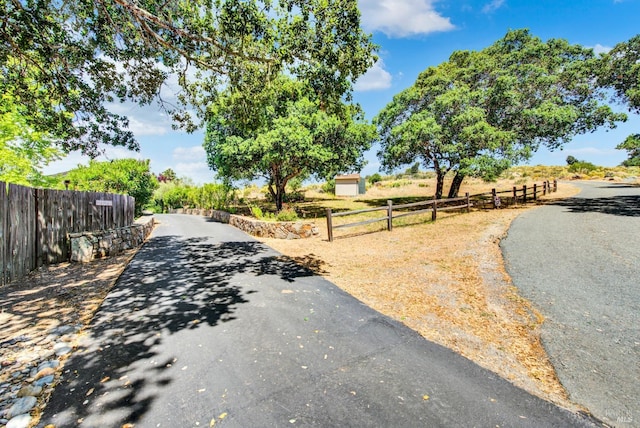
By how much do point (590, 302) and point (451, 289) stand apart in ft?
7.05

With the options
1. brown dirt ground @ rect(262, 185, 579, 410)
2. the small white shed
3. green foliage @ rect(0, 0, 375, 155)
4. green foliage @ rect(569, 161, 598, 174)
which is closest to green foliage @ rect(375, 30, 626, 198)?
brown dirt ground @ rect(262, 185, 579, 410)

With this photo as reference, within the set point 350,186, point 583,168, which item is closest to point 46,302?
point 350,186

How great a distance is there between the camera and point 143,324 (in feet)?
14.3

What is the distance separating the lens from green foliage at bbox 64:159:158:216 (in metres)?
17.6

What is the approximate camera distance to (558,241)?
8.36 m

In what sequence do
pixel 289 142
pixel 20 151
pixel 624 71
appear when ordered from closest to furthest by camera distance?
pixel 20 151, pixel 624 71, pixel 289 142

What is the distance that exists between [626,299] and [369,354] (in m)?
4.75

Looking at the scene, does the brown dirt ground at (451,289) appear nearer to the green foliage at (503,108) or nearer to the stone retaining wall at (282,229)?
the stone retaining wall at (282,229)

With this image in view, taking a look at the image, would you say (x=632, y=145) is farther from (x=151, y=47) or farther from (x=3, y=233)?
(x=3, y=233)

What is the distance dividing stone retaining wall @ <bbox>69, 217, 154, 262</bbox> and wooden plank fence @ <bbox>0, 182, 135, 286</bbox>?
0.31 metres

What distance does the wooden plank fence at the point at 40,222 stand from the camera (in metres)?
6.04

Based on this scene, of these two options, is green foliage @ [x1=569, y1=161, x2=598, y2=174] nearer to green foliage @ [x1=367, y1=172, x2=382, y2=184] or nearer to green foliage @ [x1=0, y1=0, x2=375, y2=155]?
green foliage @ [x1=367, y1=172, x2=382, y2=184]

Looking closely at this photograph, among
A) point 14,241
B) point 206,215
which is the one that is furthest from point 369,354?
point 206,215

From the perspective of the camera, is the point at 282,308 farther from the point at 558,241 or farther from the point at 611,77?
the point at 611,77
